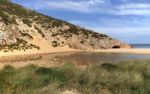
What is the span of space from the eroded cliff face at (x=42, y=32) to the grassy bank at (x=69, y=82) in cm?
4972

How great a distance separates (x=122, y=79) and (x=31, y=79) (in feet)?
11.7

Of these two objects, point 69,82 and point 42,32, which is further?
point 42,32

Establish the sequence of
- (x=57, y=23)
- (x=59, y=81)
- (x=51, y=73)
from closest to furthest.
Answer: (x=59, y=81), (x=51, y=73), (x=57, y=23)

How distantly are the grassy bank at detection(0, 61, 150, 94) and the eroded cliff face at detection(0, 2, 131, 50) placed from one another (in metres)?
49.7

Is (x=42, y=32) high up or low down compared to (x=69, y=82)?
up

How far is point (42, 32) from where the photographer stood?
74.2m

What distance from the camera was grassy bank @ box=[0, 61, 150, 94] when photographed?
1165 centimetres

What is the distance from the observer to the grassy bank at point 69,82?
38.2ft

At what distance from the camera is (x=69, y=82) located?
13258mm

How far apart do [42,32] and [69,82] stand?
61.4m

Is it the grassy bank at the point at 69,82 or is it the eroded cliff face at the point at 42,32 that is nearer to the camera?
the grassy bank at the point at 69,82

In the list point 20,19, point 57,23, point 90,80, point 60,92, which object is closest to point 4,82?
point 60,92

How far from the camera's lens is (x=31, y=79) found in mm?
12438

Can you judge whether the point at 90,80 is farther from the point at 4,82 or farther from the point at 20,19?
the point at 20,19
